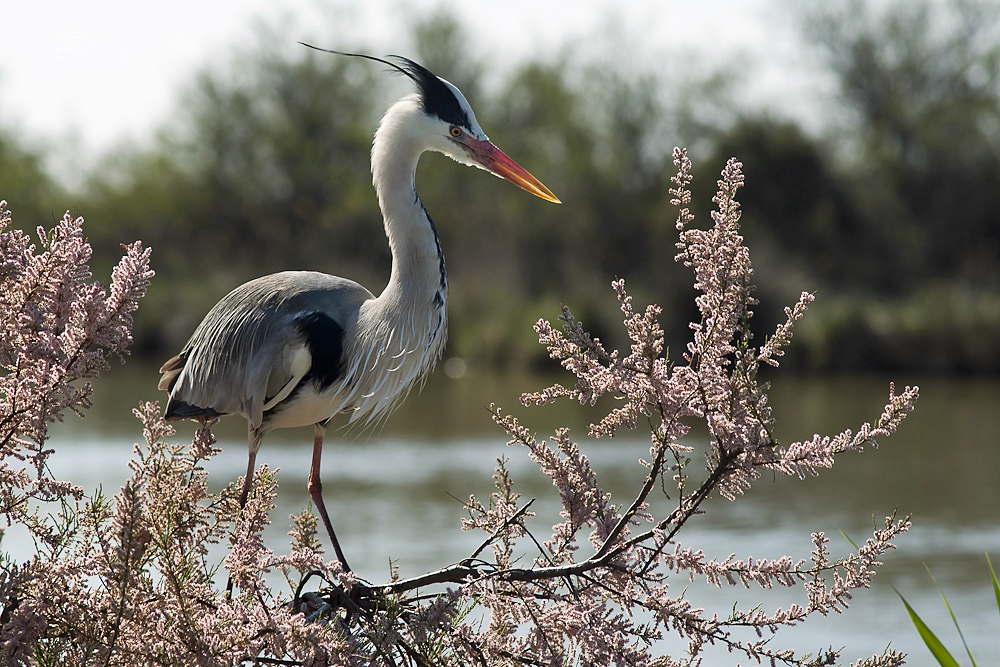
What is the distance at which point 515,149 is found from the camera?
3638 centimetres

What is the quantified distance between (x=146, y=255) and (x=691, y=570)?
4.95 ft

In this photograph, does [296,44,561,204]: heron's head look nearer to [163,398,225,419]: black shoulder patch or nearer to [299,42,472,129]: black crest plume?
[299,42,472,129]: black crest plume

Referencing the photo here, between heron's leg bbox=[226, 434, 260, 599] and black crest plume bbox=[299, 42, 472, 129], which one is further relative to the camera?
black crest plume bbox=[299, 42, 472, 129]

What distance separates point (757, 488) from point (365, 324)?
871 cm

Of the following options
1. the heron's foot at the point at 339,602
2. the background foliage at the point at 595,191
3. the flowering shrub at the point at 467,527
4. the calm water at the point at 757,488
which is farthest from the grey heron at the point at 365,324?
the background foliage at the point at 595,191

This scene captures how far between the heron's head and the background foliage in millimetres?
16379

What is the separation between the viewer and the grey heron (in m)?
4.13

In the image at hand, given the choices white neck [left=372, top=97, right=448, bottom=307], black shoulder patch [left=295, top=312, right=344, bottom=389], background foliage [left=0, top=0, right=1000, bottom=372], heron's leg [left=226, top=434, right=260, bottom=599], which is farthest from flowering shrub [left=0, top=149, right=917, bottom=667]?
background foliage [left=0, top=0, right=1000, bottom=372]

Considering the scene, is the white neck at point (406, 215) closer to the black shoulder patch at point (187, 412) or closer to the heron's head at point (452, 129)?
the heron's head at point (452, 129)

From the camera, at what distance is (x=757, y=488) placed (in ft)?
39.6

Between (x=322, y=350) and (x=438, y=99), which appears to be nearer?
(x=322, y=350)

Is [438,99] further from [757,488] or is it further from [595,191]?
[595,191]

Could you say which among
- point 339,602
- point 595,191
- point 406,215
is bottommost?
point 339,602

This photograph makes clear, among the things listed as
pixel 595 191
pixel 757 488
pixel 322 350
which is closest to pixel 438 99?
pixel 322 350
